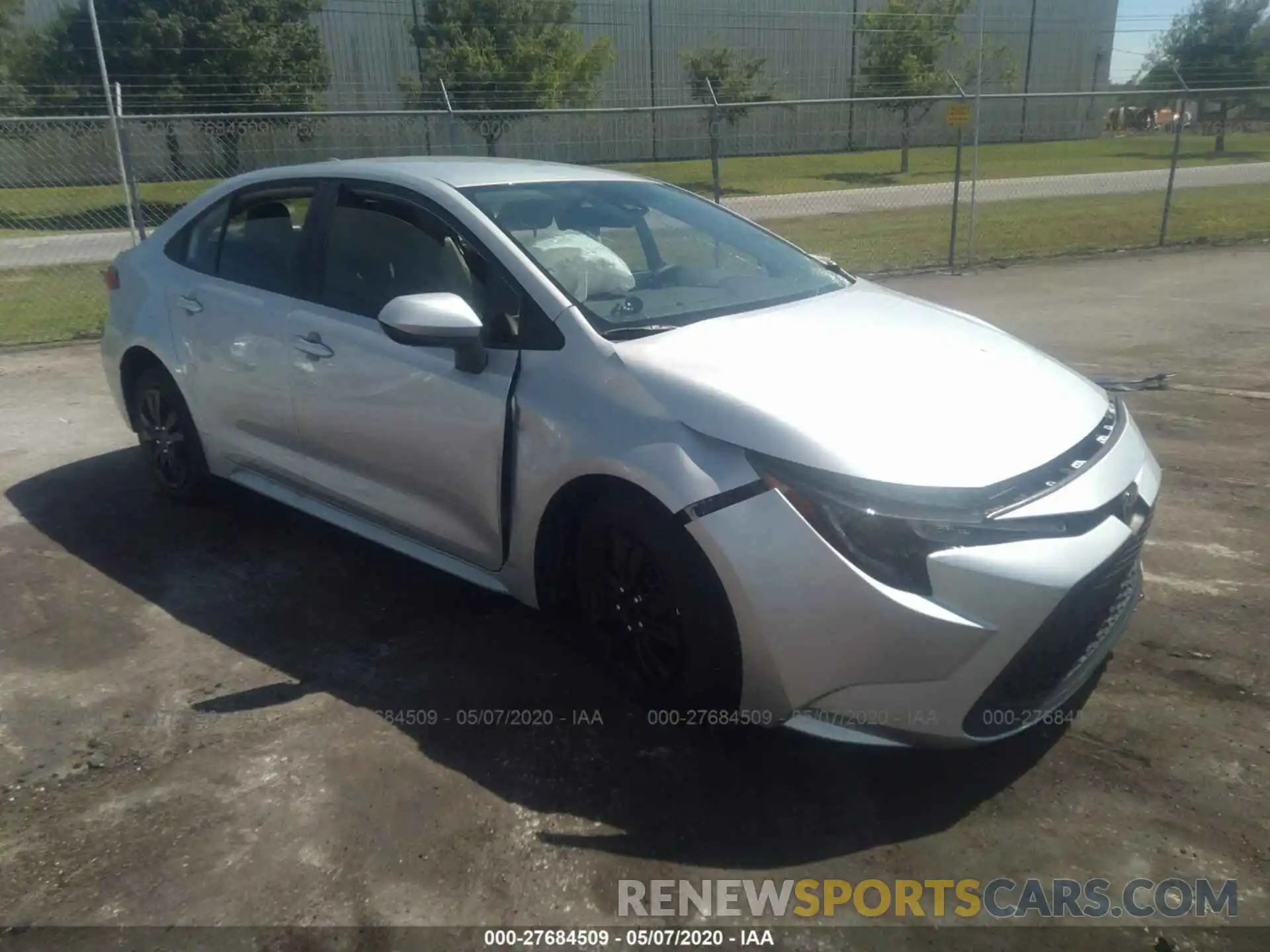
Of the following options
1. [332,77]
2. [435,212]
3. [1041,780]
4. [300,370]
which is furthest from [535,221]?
[332,77]

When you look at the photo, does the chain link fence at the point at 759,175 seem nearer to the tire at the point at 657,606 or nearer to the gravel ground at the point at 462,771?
the gravel ground at the point at 462,771

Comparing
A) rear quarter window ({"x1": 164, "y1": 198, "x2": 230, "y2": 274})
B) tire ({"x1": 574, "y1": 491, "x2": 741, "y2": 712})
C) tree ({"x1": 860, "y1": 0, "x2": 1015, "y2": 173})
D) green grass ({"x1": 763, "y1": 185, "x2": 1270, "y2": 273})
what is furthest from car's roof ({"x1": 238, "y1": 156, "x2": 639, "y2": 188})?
tree ({"x1": 860, "y1": 0, "x2": 1015, "y2": 173})

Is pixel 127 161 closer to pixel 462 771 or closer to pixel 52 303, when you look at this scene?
pixel 52 303

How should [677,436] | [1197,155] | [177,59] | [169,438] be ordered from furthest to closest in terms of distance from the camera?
1. [1197,155]
2. [177,59]
3. [169,438]
4. [677,436]

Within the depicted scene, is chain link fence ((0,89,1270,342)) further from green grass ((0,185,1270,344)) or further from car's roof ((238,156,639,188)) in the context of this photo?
car's roof ((238,156,639,188))

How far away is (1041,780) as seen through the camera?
2.99 meters

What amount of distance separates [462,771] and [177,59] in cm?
2551

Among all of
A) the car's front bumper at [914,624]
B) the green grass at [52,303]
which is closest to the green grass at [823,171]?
the green grass at [52,303]

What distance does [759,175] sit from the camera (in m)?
28.9

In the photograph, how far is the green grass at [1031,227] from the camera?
14162mm

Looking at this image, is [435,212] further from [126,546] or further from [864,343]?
[126,546]

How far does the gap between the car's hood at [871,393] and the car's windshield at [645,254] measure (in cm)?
18

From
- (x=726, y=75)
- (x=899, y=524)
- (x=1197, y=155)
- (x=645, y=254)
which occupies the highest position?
(x=726, y=75)

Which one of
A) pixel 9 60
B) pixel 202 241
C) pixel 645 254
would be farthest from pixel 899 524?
pixel 9 60
